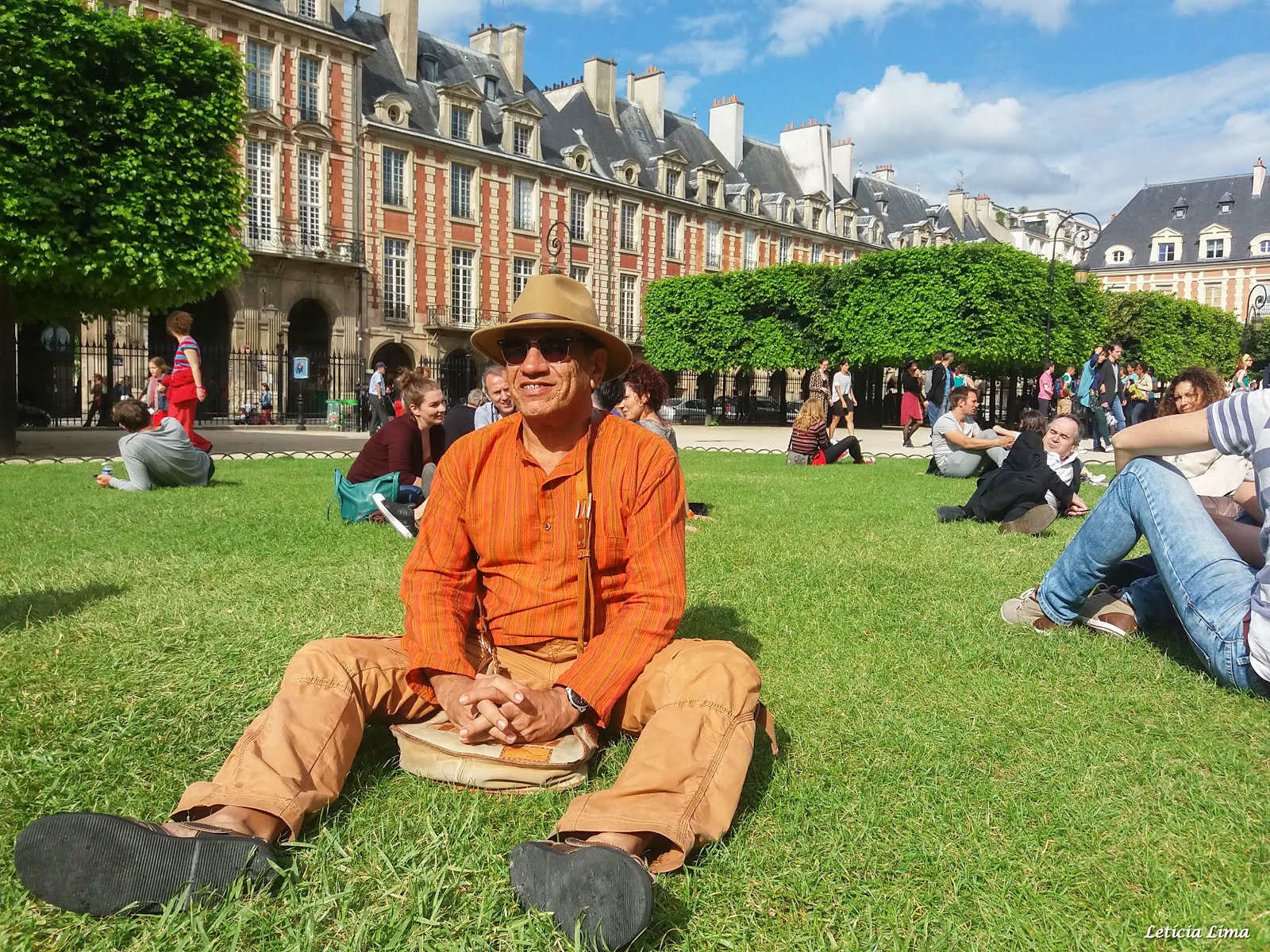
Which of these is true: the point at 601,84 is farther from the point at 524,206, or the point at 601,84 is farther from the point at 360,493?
the point at 360,493

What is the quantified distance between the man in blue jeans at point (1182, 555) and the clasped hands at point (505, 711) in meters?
2.20

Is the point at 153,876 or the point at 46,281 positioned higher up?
the point at 46,281

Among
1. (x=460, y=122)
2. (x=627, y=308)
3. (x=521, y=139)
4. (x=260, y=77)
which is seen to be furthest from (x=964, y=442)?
(x=627, y=308)

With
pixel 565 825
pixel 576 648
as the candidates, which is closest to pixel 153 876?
pixel 565 825

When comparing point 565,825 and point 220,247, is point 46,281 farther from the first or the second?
point 565,825

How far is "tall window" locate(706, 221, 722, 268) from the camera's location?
46.9 metres

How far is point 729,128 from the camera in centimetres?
4997

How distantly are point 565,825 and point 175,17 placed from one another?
18.4 meters

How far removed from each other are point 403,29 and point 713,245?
18179 mm

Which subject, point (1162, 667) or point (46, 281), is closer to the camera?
point (1162, 667)

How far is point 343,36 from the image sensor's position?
31.5 meters

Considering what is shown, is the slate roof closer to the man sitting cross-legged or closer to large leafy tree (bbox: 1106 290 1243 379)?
large leafy tree (bbox: 1106 290 1243 379)

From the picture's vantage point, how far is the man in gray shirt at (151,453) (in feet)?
29.9

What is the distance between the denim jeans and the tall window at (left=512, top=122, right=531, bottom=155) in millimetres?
37116
